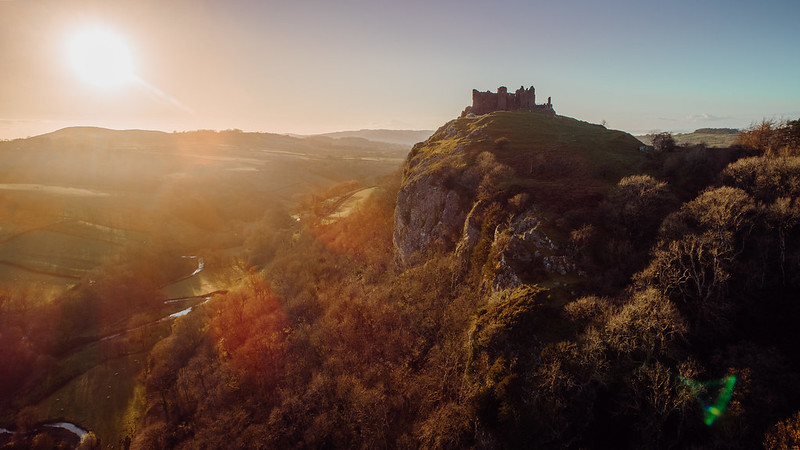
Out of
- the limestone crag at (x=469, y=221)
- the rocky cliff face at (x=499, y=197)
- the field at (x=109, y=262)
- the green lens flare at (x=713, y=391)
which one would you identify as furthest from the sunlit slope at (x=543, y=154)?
the field at (x=109, y=262)

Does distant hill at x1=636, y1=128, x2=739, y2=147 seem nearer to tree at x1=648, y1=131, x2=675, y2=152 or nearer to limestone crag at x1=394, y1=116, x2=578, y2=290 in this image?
tree at x1=648, y1=131, x2=675, y2=152

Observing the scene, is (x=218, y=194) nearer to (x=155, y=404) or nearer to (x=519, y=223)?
(x=155, y=404)

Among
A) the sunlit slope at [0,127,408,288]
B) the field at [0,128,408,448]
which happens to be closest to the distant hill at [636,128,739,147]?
the field at [0,128,408,448]

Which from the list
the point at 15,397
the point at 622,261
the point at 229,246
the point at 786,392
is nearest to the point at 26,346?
the point at 15,397

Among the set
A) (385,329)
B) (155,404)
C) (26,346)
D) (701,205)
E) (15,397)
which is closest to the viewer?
(701,205)

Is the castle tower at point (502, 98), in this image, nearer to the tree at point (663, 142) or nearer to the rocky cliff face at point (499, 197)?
the rocky cliff face at point (499, 197)
